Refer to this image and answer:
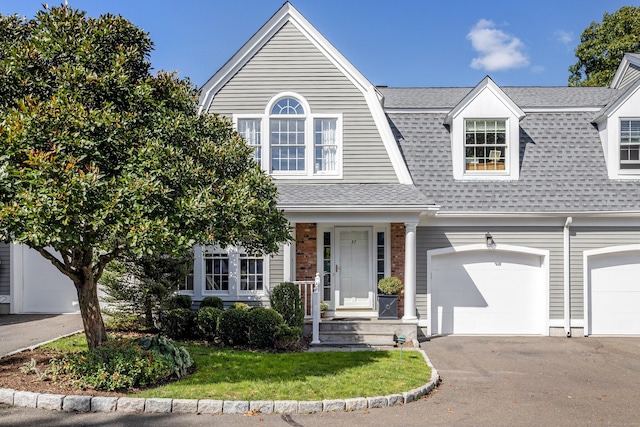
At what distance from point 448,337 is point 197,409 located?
7584 millimetres

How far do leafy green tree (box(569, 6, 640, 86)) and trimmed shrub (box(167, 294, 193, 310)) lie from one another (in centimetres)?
2348

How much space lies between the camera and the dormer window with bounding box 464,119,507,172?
13328mm

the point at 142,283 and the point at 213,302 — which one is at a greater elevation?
the point at 142,283

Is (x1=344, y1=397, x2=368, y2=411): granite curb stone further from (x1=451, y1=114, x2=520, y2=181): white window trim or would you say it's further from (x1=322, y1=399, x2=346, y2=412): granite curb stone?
(x1=451, y1=114, x2=520, y2=181): white window trim

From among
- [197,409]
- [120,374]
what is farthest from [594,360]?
[120,374]

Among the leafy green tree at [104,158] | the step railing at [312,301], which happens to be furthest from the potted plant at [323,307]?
the leafy green tree at [104,158]

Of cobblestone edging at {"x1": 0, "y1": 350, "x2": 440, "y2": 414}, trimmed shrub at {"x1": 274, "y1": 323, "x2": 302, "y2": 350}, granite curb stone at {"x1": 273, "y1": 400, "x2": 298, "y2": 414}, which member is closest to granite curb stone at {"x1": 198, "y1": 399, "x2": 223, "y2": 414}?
cobblestone edging at {"x1": 0, "y1": 350, "x2": 440, "y2": 414}

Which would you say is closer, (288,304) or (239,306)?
(288,304)

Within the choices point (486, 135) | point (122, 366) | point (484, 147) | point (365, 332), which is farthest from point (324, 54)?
point (122, 366)

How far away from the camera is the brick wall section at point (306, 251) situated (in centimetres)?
1260

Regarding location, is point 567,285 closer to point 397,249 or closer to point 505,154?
point 505,154

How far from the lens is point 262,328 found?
34.0ft

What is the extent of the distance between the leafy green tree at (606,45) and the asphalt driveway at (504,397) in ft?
62.7

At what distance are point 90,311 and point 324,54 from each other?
8.47 meters
